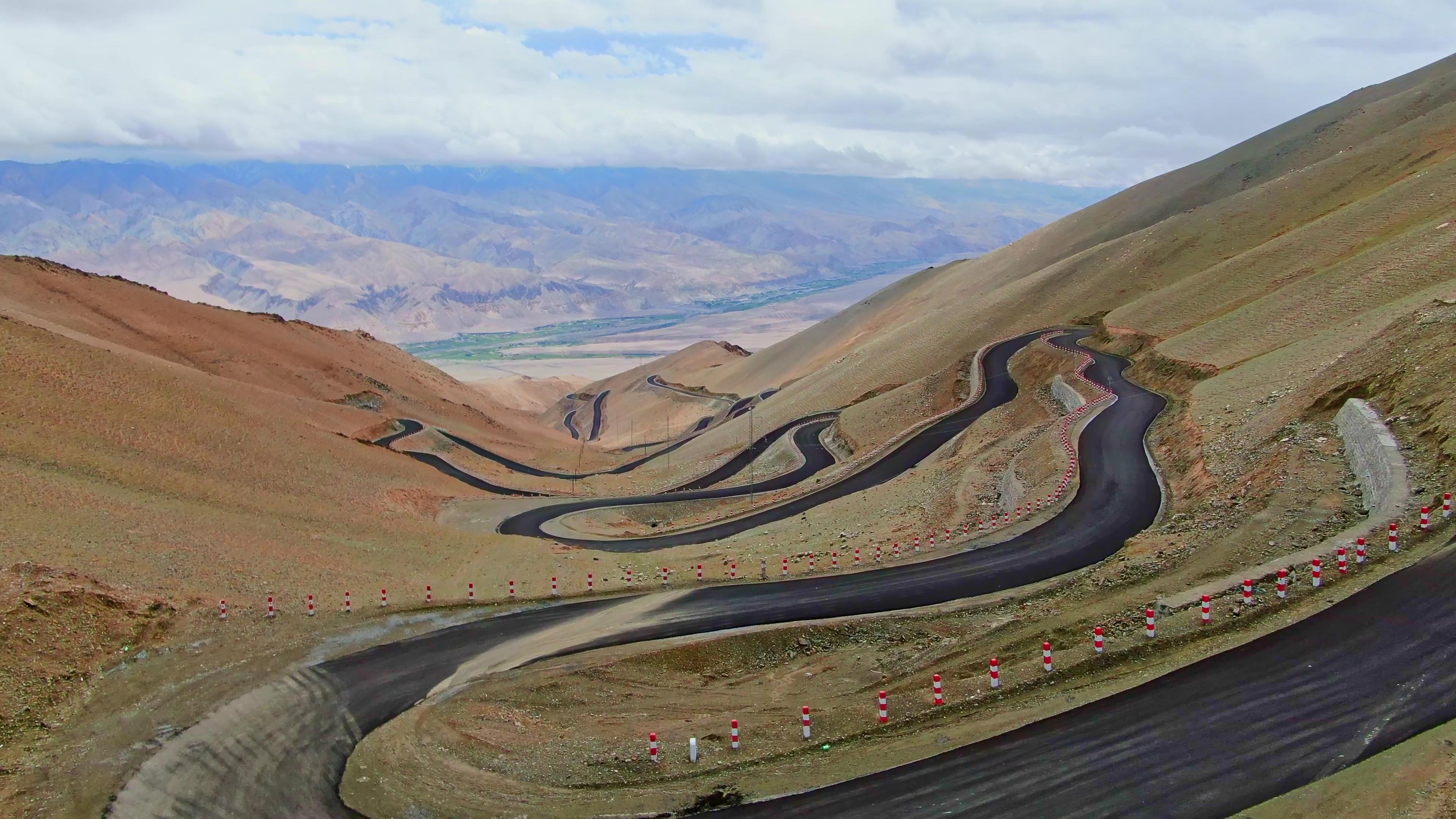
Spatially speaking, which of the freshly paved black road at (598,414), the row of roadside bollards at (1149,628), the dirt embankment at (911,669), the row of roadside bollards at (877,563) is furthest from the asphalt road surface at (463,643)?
the freshly paved black road at (598,414)

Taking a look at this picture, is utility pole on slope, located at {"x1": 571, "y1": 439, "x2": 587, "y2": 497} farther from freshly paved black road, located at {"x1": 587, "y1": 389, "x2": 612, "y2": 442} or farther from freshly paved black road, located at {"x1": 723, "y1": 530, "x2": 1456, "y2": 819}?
freshly paved black road, located at {"x1": 723, "y1": 530, "x2": 1456, "y2": 819}

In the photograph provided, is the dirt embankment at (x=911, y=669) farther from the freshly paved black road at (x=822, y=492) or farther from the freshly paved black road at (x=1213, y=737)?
the freshly paved black road at (x=822, y=492)

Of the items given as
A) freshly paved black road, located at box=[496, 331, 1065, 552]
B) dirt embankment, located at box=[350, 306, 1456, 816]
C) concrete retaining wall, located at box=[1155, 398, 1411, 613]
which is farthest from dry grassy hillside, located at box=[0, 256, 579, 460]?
concrete retaining wall, located at box=[1155, 398, 1411, 613]

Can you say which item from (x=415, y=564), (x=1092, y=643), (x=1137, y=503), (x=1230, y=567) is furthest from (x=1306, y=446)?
(x=415, y=564)

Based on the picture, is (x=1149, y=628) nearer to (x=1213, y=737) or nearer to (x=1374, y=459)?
(x=1213, y=737)

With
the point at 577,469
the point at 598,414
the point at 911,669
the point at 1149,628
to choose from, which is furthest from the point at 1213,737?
the point at 598,414

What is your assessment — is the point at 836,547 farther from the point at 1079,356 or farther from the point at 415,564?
the point at 1079,356
